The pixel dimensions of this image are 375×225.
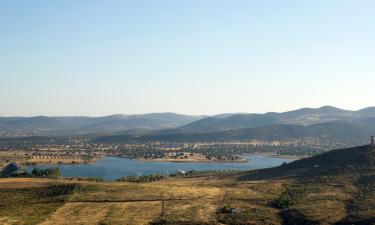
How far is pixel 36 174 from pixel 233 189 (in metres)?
69.0

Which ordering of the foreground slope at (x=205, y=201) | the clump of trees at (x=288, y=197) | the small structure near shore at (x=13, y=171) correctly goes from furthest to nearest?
the small structure near shore at (x=13, y=171), the clump of trees at (x=288, y=197), the foreground slope at (x=205, y=201)

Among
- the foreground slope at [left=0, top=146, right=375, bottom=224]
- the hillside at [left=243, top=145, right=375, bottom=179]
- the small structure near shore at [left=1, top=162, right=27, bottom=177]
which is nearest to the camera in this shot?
the foreground slope at [left=0, top=146, right=375, bottom=224]

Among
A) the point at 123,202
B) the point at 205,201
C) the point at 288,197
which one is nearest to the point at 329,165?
the point at 288,197

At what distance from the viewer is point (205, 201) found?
10069 centimetres

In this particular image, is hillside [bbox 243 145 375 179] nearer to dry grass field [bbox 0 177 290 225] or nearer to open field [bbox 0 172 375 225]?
open field [bbox 0 172 375 225]

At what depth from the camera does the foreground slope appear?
8888cm

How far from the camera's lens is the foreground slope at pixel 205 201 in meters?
88.9

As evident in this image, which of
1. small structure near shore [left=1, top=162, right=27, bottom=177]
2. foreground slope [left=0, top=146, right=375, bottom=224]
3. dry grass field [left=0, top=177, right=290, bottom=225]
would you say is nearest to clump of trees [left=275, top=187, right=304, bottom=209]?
foreground slope [left=0, top=146, right=375, bottom=224]

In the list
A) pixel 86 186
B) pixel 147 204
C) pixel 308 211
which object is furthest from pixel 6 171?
pixel 308 211

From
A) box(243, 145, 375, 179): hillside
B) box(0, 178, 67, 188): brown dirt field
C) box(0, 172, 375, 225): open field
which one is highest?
box(243, 145, 375, 179): hillside

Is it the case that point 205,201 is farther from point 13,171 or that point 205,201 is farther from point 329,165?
point 13,171

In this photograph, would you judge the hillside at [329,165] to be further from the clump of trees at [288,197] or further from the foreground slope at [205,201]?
the clump of trees at [288,197]

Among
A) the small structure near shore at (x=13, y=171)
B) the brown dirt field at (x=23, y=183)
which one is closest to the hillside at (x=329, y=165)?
the brown dirt field at (x=23, y=183)

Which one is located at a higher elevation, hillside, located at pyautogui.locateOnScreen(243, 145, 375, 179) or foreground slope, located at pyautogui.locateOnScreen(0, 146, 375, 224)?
hillside, located at pyautogui.locateOnScreen(243, 145, 375, 179)
